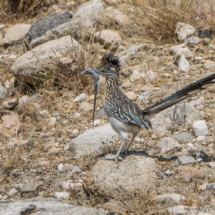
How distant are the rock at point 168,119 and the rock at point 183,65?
1488 mm

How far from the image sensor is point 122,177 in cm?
402

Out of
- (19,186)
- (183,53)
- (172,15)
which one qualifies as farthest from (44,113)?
(172,15)

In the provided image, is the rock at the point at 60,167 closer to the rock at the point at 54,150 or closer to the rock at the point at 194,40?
the rock at the point at 54,150

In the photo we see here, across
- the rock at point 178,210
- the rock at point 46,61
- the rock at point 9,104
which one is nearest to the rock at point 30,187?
the rock at point 178,210

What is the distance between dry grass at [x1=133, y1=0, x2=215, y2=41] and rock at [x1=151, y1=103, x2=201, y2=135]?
298 cm

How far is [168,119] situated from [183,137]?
60cm

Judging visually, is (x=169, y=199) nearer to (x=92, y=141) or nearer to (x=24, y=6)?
(x=92, y=141)

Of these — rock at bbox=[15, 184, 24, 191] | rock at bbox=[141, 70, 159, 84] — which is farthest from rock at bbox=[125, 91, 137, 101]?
rock at bbox=[15, 184, 24, 191]

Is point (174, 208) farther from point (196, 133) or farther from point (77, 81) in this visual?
point (77, 81)

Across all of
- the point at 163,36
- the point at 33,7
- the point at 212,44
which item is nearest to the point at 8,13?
the point at 33,7

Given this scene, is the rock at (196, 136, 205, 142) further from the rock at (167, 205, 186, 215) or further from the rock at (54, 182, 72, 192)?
the rock at (54, 182, 72, 192)

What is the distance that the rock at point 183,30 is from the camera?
7.71 meters

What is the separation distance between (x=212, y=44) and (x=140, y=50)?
5.89ft

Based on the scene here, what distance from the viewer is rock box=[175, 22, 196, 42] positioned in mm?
7715
